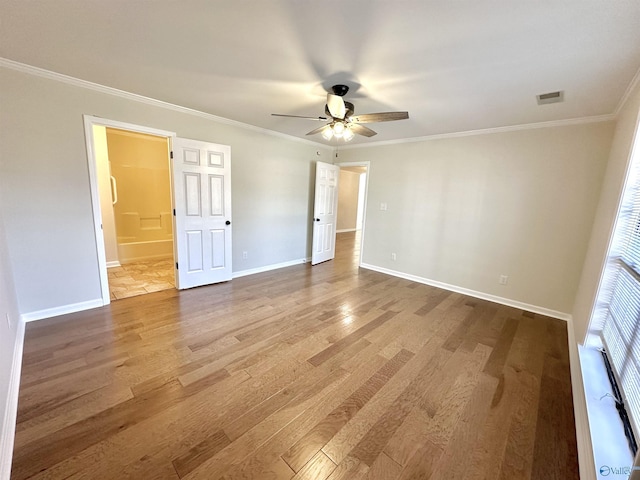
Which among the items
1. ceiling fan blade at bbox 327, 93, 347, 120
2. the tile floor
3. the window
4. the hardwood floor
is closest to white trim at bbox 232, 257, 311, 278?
the tile floor

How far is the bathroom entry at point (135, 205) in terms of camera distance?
14.0ft

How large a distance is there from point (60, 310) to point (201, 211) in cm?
183

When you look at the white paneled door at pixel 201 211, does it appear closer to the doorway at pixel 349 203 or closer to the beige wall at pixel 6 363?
the beige wall at pixel 6 363

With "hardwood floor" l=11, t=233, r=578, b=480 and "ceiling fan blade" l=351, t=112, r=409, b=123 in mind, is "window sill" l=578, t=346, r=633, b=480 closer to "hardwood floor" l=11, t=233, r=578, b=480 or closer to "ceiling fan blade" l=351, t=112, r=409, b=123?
"hardwood floor" l=11, t=233, r=578, b=480

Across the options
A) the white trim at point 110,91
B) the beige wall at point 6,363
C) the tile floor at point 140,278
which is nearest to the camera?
the beige wall at point 6,363

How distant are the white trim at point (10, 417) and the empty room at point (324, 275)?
24 millimetres

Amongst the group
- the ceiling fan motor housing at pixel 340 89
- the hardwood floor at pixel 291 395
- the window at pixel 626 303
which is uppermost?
the ceiling fan motor housing at pixel 340 89

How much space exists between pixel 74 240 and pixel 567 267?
5.73 meters

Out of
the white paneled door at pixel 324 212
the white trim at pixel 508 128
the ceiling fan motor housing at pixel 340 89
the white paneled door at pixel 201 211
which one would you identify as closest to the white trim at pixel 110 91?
the white paneled door at pixel 201 211

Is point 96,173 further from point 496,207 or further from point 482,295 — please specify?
point 482,295

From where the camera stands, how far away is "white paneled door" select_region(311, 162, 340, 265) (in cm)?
493

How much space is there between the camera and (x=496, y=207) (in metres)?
3.55

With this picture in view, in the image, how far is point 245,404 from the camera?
1.72 meters

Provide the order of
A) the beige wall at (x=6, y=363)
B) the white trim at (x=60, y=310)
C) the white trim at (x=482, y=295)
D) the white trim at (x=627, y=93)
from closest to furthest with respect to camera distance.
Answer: the beige wall at (x=6, y=363) → the white trim at (x=627, y=93) → the white trim at (x=60, y=310) → the white trim at (x=482, y=295)
